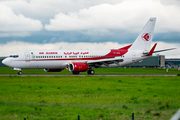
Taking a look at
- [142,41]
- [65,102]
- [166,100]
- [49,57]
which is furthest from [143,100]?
[142,41]

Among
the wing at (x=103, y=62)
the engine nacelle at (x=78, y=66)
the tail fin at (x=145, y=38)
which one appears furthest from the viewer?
the tail fin at (x=145, y=38)

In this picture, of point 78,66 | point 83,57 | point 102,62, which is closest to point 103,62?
point 102,62

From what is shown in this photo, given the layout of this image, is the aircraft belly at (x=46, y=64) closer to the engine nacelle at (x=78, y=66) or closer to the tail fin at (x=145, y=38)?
the engine nacelle at (x=78, y=66)

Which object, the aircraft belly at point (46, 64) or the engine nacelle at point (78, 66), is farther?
the aircraft belly at point (46, 64)

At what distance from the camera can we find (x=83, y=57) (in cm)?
4719

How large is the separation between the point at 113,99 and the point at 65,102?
3.61m

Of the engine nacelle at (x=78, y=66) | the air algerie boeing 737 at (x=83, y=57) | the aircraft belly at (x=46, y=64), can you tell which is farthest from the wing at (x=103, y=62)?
the aircraft belly at (x=46, y=64)

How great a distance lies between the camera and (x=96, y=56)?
158 ft

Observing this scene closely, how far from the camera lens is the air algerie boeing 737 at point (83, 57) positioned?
4419 cm

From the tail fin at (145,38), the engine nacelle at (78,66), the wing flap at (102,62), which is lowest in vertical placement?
the engine nacelle at (78,66)

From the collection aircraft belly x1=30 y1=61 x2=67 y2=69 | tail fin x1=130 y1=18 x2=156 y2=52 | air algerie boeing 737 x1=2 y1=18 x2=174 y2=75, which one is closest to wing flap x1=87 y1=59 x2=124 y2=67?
air algerie boeing 737 x1=2 y1=18 x2=174 y2=75

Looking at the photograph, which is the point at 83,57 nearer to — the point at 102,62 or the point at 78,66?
the point at 102,62

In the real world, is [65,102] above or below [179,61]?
below

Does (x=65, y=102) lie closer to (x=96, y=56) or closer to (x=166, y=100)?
(x=166, y=100)
